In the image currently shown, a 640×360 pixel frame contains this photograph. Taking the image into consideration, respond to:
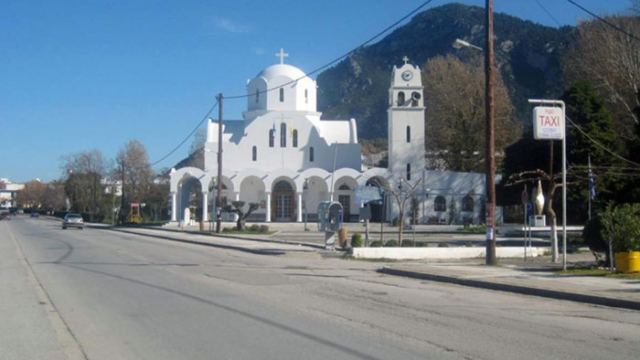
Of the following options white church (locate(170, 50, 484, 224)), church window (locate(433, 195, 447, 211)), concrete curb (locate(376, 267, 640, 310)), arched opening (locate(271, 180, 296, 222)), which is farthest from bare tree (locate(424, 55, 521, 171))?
concrete curb (locate(376, 267, 640, 310))

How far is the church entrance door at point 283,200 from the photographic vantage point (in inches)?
3019

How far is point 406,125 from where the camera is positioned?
70.4 metres

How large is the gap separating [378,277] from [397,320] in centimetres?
964

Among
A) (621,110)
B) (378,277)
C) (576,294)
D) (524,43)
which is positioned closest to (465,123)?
(621,110)

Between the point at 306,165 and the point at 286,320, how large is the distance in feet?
212

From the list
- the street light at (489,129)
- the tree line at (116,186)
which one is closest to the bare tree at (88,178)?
the tree line at (116,186)

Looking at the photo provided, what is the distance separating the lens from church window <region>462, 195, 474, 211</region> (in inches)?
2750

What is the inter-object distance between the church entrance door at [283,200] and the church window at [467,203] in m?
16.8

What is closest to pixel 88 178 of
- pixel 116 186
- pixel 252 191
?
pixel 116 186

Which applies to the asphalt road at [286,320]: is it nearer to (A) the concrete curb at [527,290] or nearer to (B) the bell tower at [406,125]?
(A) the concrete curb at [527,290]

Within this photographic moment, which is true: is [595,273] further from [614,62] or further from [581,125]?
[614,62]

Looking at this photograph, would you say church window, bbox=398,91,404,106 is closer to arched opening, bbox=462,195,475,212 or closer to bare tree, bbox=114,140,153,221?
arched opening, bbox=462,195,475,212

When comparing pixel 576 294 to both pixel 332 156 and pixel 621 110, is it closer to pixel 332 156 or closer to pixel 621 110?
pixel 621 110

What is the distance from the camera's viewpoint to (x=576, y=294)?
16.7 m
